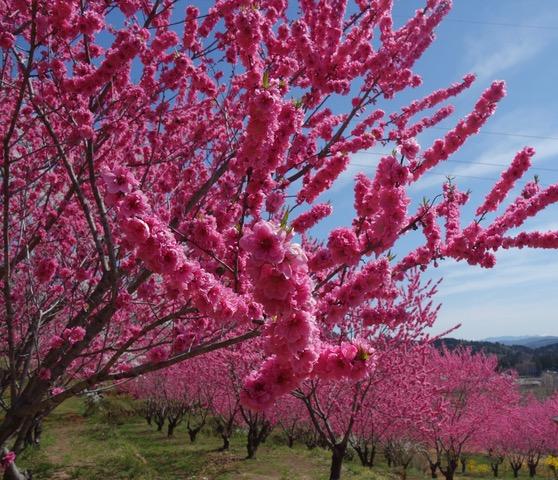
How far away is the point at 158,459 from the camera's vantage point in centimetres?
1627

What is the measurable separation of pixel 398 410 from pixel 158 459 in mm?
8607

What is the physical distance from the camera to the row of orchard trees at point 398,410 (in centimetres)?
1497

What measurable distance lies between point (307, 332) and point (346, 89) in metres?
3.86

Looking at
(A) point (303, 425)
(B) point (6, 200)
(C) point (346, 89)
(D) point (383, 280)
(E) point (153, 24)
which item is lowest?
(A) point (303, 425)

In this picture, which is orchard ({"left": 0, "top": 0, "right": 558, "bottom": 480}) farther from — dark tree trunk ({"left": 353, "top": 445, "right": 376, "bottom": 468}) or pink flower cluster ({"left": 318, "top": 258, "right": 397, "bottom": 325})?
dark tree trunk ({"left": 353, "top": 445, "right": 376, "bottom": 468})

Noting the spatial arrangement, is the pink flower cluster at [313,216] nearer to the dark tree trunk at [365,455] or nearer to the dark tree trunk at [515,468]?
the dark tree trunk at [365,455]

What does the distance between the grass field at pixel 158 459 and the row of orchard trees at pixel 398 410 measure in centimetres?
86

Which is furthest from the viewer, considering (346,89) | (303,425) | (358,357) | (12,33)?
(303,425)

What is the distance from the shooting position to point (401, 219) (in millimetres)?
3172

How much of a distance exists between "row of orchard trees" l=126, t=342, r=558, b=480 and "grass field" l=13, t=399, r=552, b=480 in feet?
2.81

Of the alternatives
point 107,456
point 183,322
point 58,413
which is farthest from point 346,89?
point 58,413

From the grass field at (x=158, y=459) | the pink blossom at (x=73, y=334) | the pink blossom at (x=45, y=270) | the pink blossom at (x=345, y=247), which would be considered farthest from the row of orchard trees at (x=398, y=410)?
the pink blossom at (x=345, y=247)

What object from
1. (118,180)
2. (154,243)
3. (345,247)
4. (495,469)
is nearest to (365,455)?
(495,469)

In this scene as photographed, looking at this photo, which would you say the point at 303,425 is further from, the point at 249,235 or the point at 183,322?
the point at 249,235
